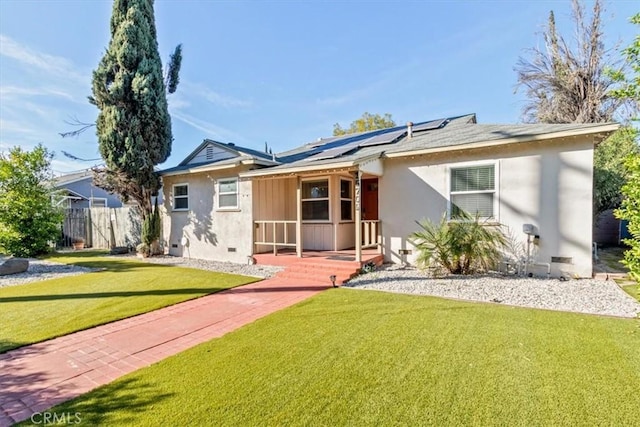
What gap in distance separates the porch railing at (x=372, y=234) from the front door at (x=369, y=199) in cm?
78

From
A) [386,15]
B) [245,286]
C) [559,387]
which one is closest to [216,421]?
[559,387]

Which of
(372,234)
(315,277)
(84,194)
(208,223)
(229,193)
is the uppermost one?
(84,194)

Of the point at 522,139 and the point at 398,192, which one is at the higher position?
the point at 522,139

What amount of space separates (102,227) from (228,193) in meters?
10.1

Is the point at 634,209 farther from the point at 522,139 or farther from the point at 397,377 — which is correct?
the point at 522,139

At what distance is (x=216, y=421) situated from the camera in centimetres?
260

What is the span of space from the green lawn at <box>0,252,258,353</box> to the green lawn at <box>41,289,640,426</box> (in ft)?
8.67

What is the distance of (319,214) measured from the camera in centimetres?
1080

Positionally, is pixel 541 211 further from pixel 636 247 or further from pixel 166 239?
pixel 166 239

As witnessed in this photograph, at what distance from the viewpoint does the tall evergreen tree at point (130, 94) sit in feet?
38.6

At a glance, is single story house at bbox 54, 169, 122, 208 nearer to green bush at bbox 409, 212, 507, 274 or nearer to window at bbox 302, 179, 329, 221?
window at bbox 302, 179, 329, 221

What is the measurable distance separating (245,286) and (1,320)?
176 inches

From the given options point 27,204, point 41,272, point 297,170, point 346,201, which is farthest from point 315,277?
point 27,204

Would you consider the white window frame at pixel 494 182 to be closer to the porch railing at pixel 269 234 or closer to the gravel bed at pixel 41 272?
the porch railing at pixel 269 234
